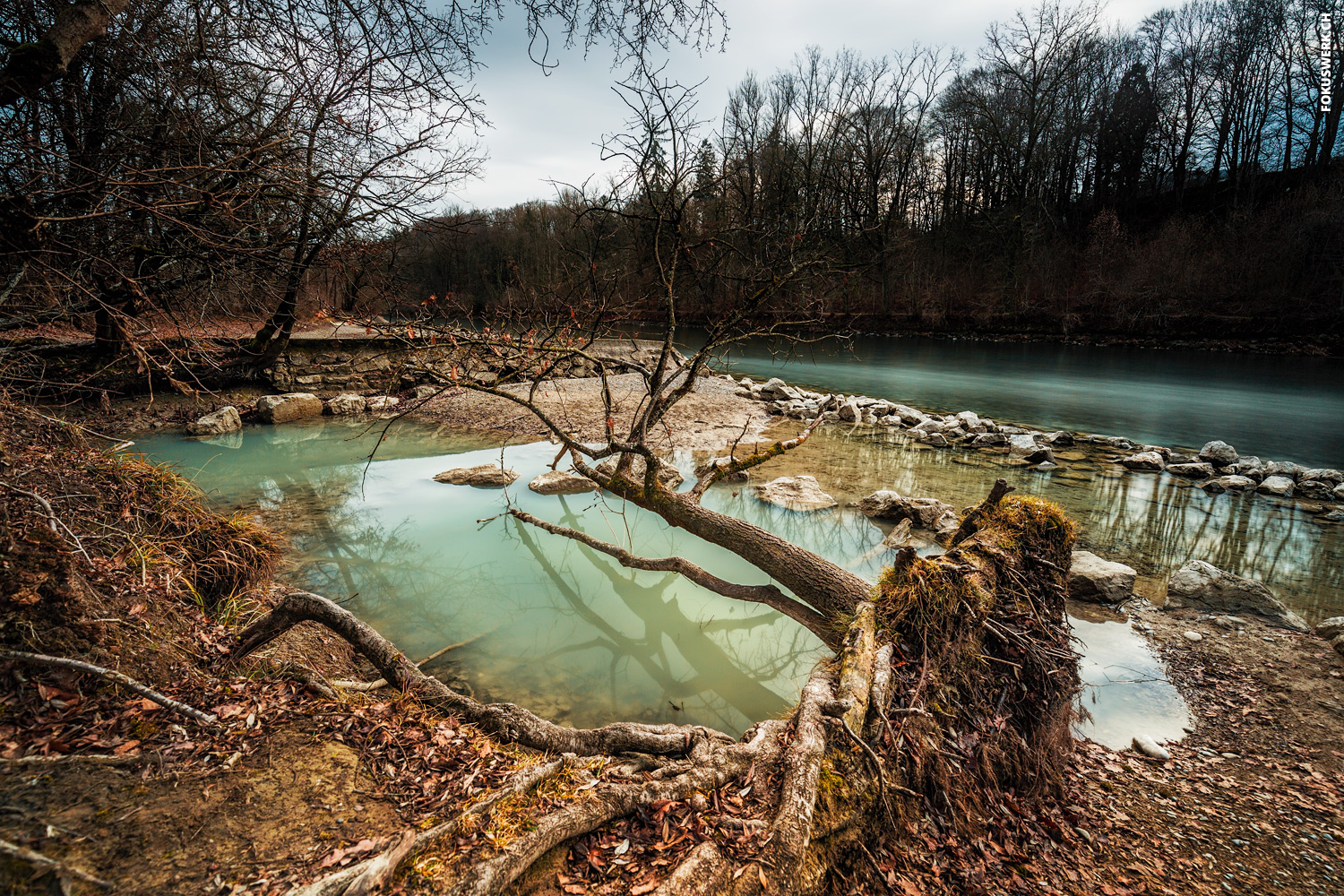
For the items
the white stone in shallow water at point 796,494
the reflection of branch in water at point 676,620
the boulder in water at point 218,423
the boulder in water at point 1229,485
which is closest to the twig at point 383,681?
the reflection of branch in water at point 676,620

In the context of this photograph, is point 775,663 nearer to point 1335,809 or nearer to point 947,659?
point 947,659

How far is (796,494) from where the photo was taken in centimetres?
741

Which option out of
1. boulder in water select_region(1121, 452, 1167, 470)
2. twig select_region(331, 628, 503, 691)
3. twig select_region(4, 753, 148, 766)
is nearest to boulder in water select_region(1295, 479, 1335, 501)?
boulder in water select_region(1121, 452, 1167, 470)

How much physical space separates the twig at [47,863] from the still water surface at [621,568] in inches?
93.0

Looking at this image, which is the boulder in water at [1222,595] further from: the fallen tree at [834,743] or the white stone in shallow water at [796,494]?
the white stone in shallow water at [796,494]

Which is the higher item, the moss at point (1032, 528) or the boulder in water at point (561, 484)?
the moss at point (1032, 528)

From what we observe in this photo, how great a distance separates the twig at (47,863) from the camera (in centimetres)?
141

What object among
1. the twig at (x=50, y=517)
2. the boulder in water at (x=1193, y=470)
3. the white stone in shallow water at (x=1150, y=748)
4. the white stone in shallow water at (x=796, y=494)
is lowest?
the white stone in shallow water at (x=1150, y=748)

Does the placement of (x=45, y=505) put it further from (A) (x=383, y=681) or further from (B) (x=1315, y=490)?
(B) (x=1315, y=490)

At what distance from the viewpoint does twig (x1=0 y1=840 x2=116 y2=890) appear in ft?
4.63

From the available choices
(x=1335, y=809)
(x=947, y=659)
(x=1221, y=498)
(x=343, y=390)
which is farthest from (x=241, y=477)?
(x=1221, y=498)

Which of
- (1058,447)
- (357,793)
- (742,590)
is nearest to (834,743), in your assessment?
(357,793)

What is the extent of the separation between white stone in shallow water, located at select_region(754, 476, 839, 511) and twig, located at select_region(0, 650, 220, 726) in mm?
5955

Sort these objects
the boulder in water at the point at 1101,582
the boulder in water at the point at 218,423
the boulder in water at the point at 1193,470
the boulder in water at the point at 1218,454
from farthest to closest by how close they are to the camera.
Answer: the boulder in water at the point at 218,423
the boulder in water at the point at 1218,454
the boulder in water at the point at 1193,470
the boulder in water at the point at 1101,582
